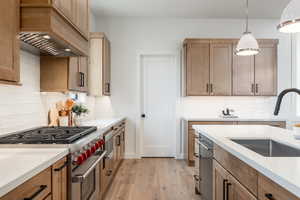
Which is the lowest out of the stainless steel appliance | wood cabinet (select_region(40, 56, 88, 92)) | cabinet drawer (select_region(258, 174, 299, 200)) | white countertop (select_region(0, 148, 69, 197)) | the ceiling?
the stainless steel appliance

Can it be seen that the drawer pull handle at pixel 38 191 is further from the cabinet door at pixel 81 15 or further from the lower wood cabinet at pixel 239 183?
the cabinet door at pixel 81 15

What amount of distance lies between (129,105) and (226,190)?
3678 millimetres

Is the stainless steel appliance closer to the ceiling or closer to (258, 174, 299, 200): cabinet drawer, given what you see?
(258, 174, 299, 200): cabinet drawer

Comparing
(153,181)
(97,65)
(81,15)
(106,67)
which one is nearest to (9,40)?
(81,15)

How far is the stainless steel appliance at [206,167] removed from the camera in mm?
2396

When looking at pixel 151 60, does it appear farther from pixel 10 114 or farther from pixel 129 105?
pixel 10 114

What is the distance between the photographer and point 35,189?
4.17ft

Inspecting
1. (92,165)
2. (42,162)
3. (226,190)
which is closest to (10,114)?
(92,165)

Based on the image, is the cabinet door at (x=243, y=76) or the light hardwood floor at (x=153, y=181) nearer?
the light hardwood floor at (x=153, y=181)

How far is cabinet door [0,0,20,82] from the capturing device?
1.45 metres

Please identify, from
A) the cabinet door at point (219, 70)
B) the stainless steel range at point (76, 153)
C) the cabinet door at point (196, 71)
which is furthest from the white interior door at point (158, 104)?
the stainless steel range at point (76, 153)

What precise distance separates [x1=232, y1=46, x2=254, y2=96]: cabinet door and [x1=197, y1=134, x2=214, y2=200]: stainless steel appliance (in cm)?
245

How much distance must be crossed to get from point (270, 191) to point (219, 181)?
3.10 feet

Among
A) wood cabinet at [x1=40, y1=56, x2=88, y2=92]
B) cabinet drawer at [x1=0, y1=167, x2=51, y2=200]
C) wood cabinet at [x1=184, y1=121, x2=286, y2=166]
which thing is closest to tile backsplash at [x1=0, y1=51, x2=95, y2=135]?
wood cabinet at [x1=40, y1=56, x2=88, y2=92]
